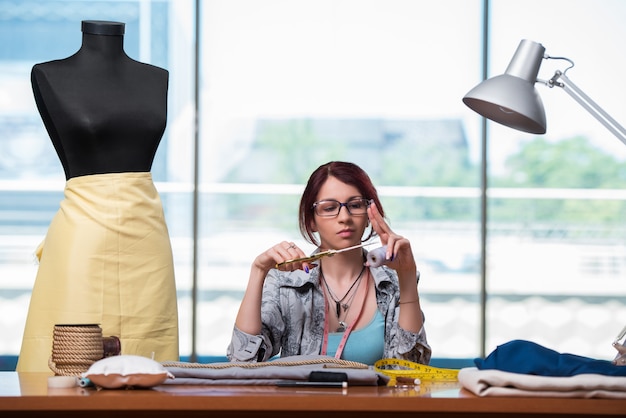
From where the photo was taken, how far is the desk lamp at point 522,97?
2.17 m

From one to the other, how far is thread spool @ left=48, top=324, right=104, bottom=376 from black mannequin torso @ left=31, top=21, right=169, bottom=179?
2.45 ft

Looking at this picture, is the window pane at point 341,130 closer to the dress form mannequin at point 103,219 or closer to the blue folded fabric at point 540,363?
the dress form mannequin at point 103,219

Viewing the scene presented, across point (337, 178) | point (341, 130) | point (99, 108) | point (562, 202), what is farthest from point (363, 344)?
point (562, 202)

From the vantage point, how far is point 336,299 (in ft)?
9.24

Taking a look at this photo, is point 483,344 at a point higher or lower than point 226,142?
lower

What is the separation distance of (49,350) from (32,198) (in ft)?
9.25

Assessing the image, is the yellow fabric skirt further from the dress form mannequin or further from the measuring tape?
the measuring tape

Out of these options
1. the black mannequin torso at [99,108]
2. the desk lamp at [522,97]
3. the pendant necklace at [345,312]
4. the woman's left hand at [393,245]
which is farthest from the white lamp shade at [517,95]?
the black mannequin torso at [99,108]

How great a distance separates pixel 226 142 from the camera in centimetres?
534

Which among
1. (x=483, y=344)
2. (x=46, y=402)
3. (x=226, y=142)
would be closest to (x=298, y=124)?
(x=226, y=142)

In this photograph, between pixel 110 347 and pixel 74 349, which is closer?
pixel 74 349

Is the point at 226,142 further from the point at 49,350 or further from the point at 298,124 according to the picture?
the point at 49,350

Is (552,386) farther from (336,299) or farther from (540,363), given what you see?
(336,299)

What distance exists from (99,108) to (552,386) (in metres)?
1.59
